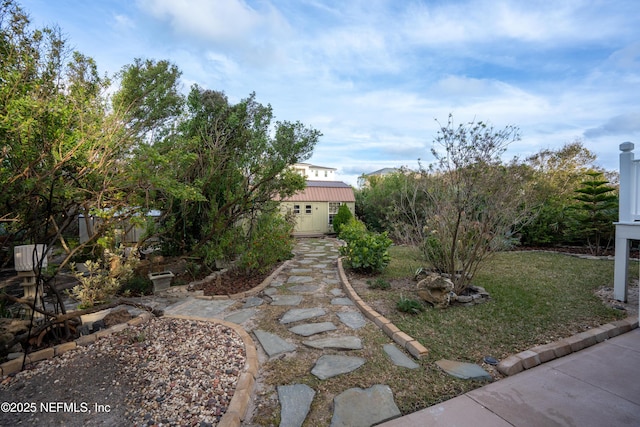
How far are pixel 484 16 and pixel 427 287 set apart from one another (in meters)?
5.14

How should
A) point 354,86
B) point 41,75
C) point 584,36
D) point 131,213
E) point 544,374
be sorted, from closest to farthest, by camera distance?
point 544,374 → point 41,75 → point 131,213 → point 584,36 → point 354,86

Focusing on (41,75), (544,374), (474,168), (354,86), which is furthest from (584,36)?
(41,75)

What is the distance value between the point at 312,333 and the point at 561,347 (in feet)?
8.14

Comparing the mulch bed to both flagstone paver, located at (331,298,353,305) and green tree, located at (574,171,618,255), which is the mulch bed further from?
green tree, located at (574,171,618,255)

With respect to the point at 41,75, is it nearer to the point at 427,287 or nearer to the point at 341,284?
the point at 341,284

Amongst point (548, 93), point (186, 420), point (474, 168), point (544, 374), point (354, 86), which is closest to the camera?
point (186, 420)

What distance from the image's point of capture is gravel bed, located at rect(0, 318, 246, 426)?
1.81 m

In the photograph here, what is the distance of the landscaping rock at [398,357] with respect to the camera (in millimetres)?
2439

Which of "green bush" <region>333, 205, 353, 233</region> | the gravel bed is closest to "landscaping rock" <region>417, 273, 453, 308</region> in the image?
the gravel bed

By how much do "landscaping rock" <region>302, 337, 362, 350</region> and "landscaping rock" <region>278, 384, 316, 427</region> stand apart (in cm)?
65

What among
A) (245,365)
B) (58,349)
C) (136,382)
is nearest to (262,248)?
(245,365)

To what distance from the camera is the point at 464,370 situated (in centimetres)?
236

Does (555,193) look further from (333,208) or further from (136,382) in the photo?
(136,382)

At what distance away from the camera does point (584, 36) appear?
484 cm
